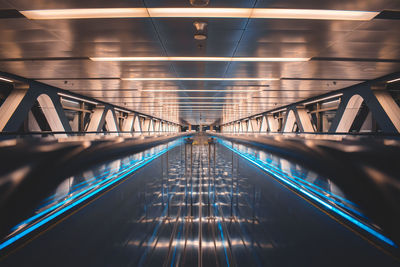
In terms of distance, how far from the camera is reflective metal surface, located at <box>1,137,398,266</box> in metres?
2.46

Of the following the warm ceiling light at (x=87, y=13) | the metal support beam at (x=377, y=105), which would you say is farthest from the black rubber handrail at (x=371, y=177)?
the metal support beam at (x=377, y=105)

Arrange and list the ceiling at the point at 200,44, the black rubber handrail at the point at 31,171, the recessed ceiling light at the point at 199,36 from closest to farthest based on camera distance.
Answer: the black rubber handrail at the point at 31,171, the ceiling at the point at 200,44, the recessed ceiling light at the point at 199,36

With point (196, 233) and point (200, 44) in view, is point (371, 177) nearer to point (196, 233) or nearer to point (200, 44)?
point (196, 233)

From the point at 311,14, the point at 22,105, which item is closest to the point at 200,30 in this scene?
the point at 311,14

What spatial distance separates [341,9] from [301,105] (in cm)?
1355

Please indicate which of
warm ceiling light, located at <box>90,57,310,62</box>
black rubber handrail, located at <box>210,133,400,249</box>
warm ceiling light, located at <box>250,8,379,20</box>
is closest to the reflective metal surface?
black rubber handrail, located at <box>210,133,400,249</box>

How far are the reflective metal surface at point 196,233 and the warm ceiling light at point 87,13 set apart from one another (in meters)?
3.04

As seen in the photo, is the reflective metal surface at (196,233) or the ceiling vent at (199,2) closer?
the reflective metal surface at (196,233)

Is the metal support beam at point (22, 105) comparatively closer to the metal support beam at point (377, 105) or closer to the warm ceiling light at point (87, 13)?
the warm ceiling light at point (87, 13)

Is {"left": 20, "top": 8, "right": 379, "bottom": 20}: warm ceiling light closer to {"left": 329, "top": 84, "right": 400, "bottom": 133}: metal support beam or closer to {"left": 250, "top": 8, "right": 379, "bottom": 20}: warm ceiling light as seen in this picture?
{"left": 250, "top": 8, "right": 379, "bottom": 20}: warm ceiling light

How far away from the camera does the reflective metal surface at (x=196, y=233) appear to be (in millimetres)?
2455

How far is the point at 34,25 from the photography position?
389cm

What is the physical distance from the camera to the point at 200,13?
3.65 metres

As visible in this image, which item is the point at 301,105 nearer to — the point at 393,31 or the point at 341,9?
the point at 393,31
